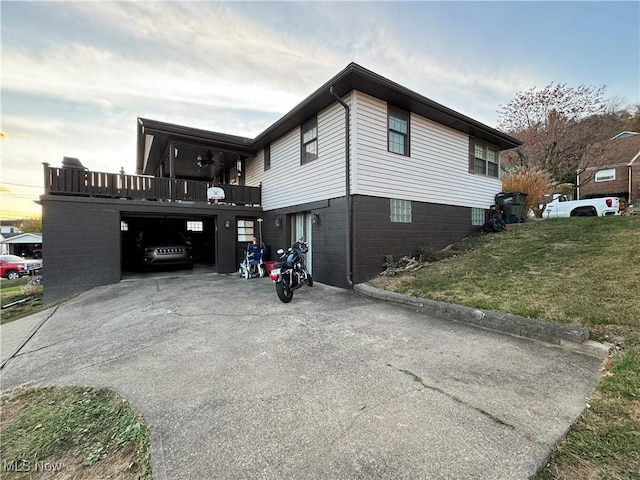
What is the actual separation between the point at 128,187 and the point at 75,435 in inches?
335

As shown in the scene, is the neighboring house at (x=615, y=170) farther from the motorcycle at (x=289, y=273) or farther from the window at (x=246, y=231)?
the motorcycle at (x=289, y=273)

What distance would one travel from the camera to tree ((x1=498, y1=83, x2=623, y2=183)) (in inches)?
659

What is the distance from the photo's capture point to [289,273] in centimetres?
597

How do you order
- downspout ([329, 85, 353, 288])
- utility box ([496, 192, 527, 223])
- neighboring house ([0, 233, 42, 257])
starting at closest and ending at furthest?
downspout ([329, 85, 353, 288]) → utility box ([496, 192, 527, 223]) → neighboring house ([0, 233, 42, 257])

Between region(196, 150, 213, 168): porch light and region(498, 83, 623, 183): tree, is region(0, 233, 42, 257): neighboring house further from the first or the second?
region(498, 83, 623, 183): tree

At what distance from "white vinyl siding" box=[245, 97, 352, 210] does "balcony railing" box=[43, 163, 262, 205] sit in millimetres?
1256

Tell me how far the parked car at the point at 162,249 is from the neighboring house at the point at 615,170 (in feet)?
82.0

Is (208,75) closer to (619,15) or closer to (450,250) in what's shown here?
(450,250)

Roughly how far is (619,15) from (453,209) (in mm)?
7493

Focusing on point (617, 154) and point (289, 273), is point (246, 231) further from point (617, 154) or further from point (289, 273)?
point (617, 154)

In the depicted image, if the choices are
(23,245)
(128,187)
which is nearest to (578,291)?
(128,187)

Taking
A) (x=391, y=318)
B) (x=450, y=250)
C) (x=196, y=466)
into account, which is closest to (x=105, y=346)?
(x=196, y=466)

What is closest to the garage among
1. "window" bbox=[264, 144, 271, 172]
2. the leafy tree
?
"window" bbox=[264, 144, 271, 172]

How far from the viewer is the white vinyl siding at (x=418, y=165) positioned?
6.96m
